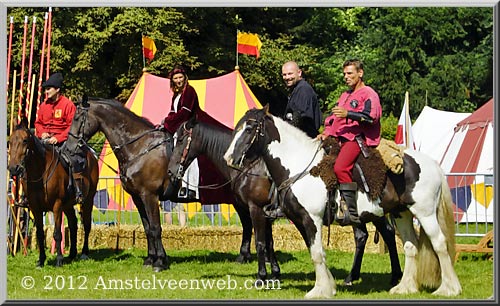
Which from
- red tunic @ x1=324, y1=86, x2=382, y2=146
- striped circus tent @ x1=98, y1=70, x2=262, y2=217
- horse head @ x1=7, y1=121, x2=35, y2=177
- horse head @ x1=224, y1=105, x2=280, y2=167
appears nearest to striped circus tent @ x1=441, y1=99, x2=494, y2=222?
striped circus tent @ x1=98, y1=70, x2=262, y2=217

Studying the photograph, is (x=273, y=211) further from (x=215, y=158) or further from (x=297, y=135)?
(x=215, y=158)

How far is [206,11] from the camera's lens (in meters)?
24.9

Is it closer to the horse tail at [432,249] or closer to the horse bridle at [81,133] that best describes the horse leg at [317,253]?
the horse tail at [432,249]

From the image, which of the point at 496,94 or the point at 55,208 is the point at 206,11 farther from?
the point at 496,94

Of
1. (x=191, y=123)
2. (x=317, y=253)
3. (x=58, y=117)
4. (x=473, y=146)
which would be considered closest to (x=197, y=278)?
(x=191, y=123)

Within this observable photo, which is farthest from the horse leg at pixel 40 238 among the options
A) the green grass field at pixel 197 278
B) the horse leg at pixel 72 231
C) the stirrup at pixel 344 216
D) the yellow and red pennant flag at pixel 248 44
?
the yellow and red pennant flag at pixel 248 44

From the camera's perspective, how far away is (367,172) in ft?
25.9

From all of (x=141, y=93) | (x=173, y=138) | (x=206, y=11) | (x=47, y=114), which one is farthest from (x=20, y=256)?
(x=206, y=11)

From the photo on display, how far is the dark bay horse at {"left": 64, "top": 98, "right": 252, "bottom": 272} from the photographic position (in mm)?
10289

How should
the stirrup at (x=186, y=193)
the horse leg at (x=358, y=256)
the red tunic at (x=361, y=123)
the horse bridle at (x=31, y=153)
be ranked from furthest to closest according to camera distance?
the stirrup at (x=186, y=193), the horse bridle at (x=31, y=153), the horse leg at (x=358, y=256), the red tunic at (x=361, y=123)

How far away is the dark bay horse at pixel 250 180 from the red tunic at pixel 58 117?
6.91 ft

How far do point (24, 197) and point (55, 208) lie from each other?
32.4 inches

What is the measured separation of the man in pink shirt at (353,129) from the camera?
787cm

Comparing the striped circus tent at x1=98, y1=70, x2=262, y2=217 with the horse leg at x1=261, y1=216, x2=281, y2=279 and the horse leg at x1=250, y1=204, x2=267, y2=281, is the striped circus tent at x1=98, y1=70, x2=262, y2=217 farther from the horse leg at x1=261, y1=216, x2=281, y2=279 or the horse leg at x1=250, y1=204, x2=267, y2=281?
the horse leg at x1=250, y1=204, x2=267, y2=281
